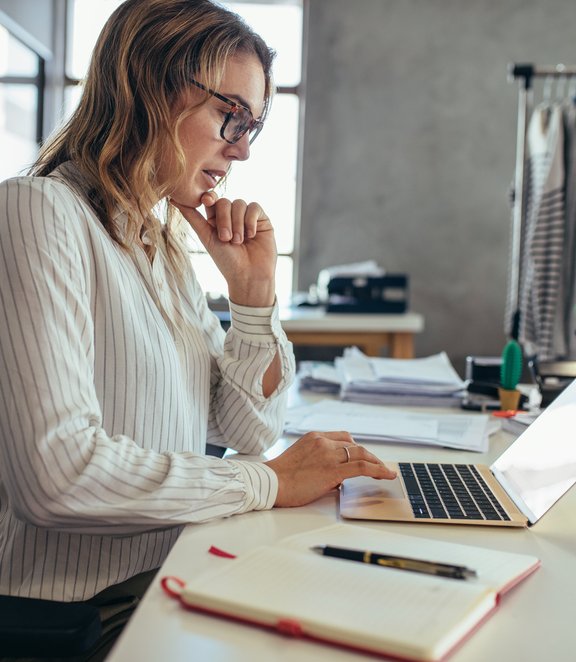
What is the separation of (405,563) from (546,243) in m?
2.56

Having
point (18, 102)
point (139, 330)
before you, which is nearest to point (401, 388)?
point (139, 330)

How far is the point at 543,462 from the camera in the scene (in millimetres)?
977

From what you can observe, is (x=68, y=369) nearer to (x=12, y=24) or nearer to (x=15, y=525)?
(x=15, y=525)

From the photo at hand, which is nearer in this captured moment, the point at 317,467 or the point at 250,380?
the point at 317,467

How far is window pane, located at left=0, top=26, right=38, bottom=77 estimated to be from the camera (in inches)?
137

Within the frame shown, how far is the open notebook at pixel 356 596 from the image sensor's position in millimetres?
573

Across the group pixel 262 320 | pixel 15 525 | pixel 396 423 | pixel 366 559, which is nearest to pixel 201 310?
pixel 262 320

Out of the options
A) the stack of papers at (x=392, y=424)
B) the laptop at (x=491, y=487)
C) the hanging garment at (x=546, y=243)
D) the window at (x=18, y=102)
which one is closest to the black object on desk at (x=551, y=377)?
the stack of papers at (x=392, y=424)

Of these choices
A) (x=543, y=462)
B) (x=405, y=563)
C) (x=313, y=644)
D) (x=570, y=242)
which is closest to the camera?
(x=313, y=644)

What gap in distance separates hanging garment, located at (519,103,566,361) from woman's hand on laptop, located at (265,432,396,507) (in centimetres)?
217

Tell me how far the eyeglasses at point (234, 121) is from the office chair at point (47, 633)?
77 centimetres

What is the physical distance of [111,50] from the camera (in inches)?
44.0

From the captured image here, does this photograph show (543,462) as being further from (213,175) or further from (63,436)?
(213,175)

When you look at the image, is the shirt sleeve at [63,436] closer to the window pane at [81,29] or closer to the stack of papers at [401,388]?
the stack of papers at [401,388]
